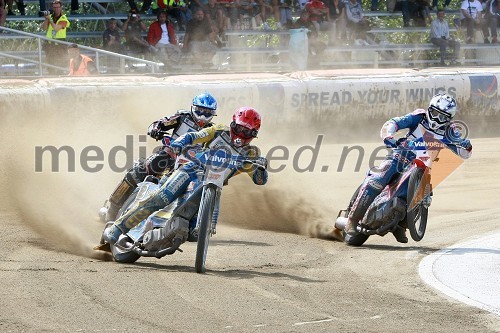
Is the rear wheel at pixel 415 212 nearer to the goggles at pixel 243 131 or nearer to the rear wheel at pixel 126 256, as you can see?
the goggles at pixel 243 131

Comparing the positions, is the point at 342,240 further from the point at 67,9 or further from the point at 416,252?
the point at 67,9

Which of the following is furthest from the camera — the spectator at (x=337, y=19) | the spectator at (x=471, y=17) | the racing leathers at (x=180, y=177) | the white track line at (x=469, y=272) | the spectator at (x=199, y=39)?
the spectator at (x=471, y=17)

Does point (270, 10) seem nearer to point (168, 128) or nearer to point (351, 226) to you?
point (168, 128)

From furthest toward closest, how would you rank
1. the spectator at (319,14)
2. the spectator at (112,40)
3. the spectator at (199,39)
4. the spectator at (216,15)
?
the spectator at (319,14)
the spectator at (216,15)
the spectator at (199,39)
the spectator at (112,40)

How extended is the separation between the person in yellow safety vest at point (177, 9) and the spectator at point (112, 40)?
1.46 m

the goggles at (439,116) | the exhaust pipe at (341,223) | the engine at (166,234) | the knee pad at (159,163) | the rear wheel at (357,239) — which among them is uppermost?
the goggles at (439,116)

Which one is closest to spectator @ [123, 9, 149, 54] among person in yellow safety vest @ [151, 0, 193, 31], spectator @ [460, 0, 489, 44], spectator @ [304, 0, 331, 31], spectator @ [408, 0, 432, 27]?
person in yellow safety vest @ [151, 0, 193, 31]

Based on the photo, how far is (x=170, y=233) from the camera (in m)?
9.40

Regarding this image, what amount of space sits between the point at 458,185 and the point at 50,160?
7.06m

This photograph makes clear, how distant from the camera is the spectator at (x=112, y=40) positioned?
2283 centimetres

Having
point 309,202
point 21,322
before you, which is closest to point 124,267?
point 21,322

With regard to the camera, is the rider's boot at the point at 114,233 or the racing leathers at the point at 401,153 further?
the racing leathers at the point at 401,153

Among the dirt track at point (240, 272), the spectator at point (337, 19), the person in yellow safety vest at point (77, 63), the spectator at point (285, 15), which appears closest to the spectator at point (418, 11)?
the spectator at point (337, 19)

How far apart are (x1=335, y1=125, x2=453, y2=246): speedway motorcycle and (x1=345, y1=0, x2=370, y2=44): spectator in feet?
49.4
